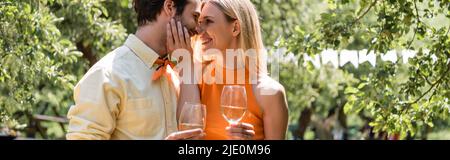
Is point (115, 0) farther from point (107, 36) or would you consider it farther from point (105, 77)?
point (105, 77)

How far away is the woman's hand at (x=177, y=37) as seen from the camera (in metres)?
5.38

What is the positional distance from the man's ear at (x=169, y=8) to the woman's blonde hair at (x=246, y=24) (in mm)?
231

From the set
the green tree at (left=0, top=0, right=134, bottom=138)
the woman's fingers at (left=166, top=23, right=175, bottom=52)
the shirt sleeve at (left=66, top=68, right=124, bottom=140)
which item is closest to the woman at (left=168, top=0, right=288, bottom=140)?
the woman's fingers at (left=166, top=23, right=175, bottom=52)

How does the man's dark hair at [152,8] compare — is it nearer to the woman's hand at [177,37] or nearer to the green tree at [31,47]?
the woman's hand at [177,37]

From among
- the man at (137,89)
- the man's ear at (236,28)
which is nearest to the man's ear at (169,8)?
the man at (137,89)

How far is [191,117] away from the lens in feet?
16.7

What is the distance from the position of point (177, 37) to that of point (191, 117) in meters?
0.50

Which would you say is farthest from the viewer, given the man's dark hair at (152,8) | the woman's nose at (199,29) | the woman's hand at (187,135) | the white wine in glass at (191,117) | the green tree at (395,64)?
the green tree at (395,64)

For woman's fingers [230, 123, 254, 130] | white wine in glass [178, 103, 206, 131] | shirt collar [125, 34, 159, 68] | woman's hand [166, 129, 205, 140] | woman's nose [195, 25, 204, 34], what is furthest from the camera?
woman's nose [195, 25, 204, 34]

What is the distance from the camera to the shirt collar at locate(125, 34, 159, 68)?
211 inches

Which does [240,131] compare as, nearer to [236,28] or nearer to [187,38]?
[187,38]

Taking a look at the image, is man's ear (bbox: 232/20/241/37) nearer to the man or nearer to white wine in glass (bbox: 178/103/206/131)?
the man

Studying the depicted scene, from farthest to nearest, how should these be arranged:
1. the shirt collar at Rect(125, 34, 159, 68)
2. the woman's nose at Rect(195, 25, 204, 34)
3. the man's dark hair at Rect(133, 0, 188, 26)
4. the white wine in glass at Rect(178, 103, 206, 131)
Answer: the woman's nose at Rect(195, 25, 204, 34)
the man's dark hair at Rect(133, 0, 188, 26)
the shirt collar at Rect(125, 34, 159, 68)
the white wine in glass at Rect(178, 103, 206, 131)

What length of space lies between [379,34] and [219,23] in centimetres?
335
